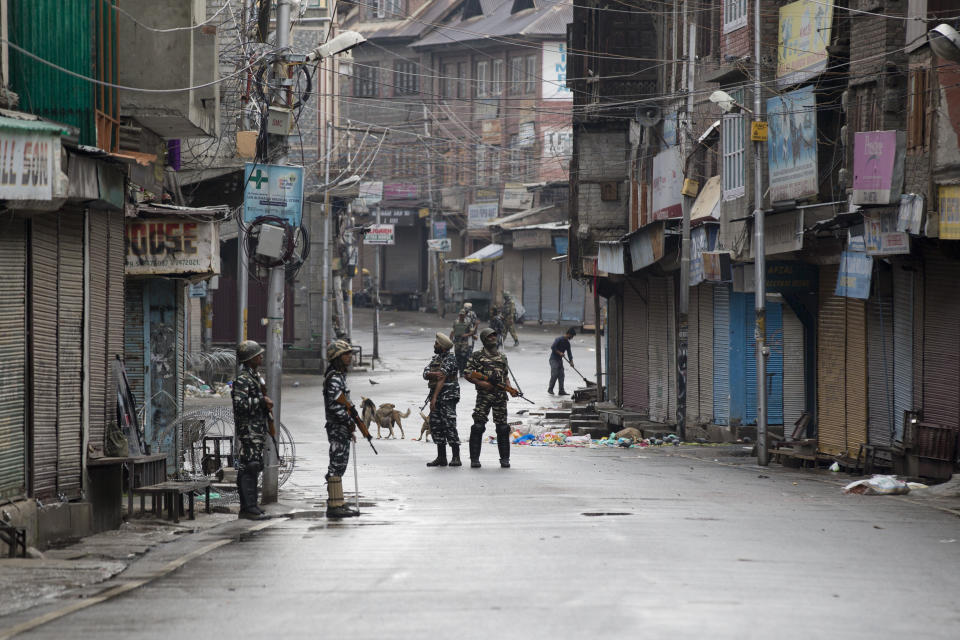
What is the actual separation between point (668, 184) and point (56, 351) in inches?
735

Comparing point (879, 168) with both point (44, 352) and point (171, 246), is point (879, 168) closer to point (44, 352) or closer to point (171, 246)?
point (171, 246)

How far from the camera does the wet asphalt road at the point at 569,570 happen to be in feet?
25.7

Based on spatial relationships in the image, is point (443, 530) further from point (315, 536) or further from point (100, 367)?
point (100, 367)

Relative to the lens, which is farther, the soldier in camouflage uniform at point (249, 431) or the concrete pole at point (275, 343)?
the concrete pole at point (275, 343)

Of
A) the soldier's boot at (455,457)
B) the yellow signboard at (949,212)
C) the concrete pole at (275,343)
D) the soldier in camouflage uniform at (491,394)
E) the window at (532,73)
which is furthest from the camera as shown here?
the window at (532,73)

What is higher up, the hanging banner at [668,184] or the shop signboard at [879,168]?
the hanging banner at [668,184]

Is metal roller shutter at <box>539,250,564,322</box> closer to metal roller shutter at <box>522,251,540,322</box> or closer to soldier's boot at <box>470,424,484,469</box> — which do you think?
metal roller shutter at <box>522,251,540,322</box>

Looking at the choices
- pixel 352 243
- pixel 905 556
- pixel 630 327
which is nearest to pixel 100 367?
pixel 905 556

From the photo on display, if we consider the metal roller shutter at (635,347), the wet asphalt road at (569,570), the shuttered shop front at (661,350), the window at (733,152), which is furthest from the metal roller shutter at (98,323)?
Answer: the metal roller shutter at (635,347)

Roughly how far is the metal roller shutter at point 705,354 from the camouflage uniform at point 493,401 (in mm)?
8755

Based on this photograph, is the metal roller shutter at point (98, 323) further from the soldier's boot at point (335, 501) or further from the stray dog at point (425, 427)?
the stray dog at point (425, 427)

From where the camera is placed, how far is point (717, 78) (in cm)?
2456

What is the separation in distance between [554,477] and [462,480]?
49.8 inches

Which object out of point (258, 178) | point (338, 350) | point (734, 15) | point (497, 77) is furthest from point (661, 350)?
point (497, 77)
